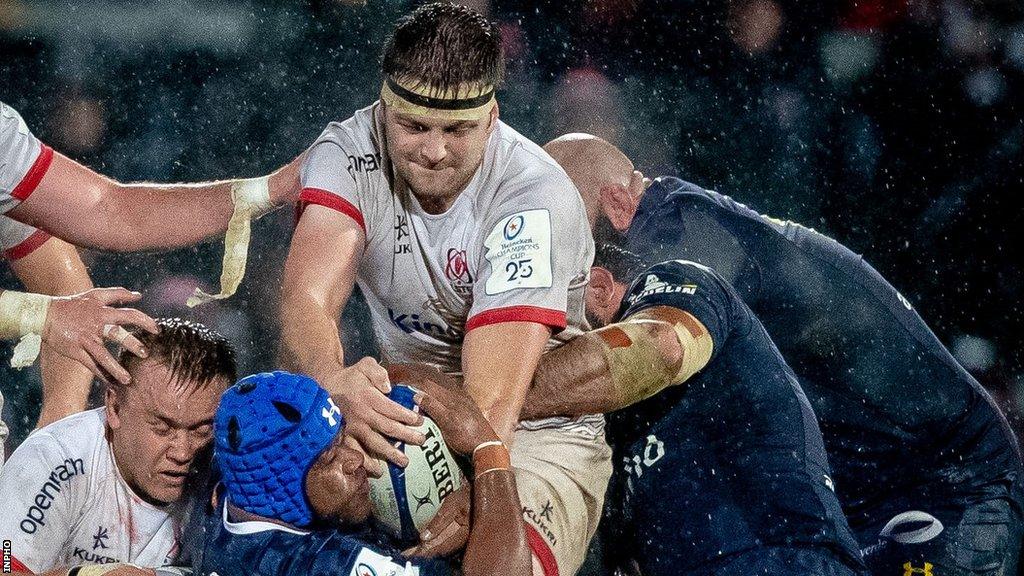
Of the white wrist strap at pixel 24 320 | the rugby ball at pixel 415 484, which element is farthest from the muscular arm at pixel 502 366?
the white wrist strap at pixel 24 320

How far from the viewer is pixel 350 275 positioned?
288 cm

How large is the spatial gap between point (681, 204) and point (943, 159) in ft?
5.75

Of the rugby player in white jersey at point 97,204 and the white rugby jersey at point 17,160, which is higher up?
the white rugby jersey at point 17,160

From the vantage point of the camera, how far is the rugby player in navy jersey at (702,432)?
295 cm

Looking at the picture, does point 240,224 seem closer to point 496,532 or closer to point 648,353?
point 648,353

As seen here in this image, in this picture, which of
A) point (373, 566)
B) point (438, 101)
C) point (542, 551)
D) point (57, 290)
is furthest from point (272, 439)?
point (57, 290)

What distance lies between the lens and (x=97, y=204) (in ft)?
11.5

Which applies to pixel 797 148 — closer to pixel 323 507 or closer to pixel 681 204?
pixel 681 204

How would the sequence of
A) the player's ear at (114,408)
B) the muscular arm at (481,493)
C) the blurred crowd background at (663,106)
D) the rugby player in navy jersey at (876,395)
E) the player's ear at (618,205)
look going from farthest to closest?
the blurred crowd background at (663,106) → the player's ear at (618,205) → the rugby player in navy jersey at (876,395) → the player's ear at (114,408) → the muscular arm at (481,493)

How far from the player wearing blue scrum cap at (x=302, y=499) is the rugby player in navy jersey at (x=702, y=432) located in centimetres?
50

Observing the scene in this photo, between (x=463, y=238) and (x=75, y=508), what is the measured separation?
1.11m

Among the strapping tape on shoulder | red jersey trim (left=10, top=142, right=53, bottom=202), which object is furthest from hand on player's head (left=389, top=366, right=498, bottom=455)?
red jersey trim (left=10, top=142, right=53, bottom=202)

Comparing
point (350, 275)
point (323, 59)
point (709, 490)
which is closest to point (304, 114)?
point (323, 59)

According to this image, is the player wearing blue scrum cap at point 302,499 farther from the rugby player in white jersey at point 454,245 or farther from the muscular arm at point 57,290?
the muscular arm at point 57,290
